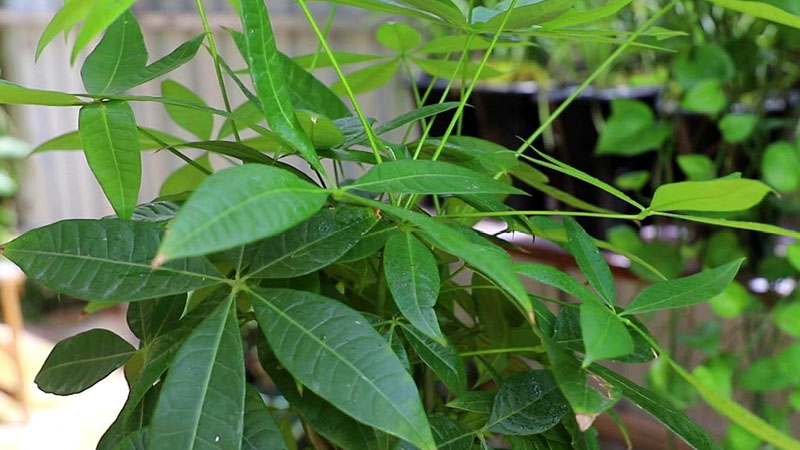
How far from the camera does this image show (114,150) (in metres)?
0.33

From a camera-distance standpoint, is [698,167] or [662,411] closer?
[662,411]

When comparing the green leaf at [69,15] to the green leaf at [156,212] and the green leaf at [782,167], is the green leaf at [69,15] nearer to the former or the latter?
the green leaf at [156,212]

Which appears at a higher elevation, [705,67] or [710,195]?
[710,195]

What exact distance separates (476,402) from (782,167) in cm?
64

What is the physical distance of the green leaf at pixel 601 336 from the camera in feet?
0.83

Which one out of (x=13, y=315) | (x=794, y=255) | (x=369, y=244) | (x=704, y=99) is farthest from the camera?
(x=13, y=315)

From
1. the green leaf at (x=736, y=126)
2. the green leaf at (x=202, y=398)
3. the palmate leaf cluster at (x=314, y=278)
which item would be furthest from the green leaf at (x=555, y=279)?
the green leaf at (x=736, y=126)

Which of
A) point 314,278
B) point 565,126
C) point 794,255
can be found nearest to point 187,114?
point 314,278

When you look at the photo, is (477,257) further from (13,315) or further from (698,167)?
(13,315)

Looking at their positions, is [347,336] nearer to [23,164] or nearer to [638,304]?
[638,304]

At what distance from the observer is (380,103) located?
8.62 ft

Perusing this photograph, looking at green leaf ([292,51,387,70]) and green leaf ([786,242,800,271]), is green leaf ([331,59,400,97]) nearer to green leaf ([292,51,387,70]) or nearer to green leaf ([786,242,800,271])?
green leaf ([292,51,387,70])

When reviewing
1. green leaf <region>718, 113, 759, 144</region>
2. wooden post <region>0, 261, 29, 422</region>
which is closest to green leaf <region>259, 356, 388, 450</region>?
green leaf <region>718, 113, 759, 144</region>

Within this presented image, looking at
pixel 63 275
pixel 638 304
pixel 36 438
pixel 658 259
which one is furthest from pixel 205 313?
pixel 36 438
